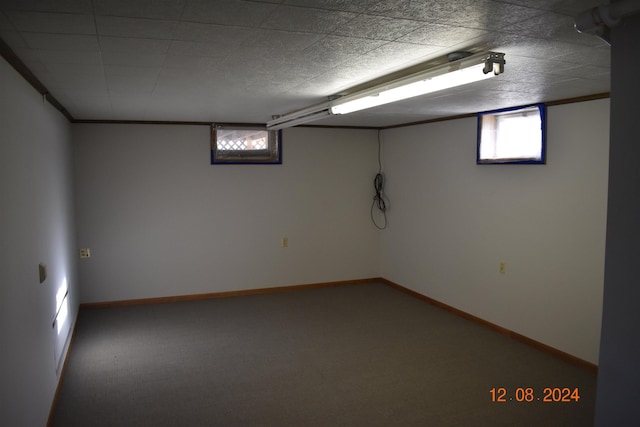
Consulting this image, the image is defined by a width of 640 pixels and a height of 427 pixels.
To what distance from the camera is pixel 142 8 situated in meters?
1.81

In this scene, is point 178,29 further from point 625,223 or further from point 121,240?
point 121,240

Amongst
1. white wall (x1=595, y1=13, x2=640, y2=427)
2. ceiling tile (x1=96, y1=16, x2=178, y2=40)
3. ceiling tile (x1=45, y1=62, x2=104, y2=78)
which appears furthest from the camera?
ceiling tile (x1=45, y1=62, x2=104, y2=78)

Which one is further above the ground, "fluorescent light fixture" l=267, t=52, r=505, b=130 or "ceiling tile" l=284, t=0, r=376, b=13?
"ceiling tile" l=284, t=0, r=376, b=13

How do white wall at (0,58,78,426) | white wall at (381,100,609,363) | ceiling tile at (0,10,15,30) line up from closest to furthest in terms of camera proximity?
ceiling tile at (0,10,15,30) < white wall at (0,58,78,426) < white wall at (381,100,609,363)

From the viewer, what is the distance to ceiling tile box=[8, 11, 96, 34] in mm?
1867

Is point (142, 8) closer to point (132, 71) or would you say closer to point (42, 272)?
point (132, 71)

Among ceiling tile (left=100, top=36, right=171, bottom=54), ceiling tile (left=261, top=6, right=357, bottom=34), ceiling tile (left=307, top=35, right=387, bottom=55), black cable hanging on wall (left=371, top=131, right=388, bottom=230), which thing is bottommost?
black cable hanging on wall (left=371, top=131, right=388, bottom=230)

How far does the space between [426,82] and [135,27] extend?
5.49 feet

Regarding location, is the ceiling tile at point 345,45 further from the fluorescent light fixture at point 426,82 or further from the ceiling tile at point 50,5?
the ceiling tile at point 50,5

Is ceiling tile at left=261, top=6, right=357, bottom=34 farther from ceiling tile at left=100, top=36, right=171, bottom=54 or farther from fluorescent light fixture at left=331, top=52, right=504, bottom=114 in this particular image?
fluorescent light fixture at left=331, top=52, right=504, bottom=114

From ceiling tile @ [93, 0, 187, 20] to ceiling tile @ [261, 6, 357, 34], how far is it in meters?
0.38

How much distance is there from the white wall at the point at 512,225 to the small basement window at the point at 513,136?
0.09 metres

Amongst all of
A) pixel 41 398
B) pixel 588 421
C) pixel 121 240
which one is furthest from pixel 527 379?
pixel 121 240

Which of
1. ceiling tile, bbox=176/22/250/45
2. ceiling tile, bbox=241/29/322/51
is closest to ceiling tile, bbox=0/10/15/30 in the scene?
ceiling tile, bbox=176/22/250/45
